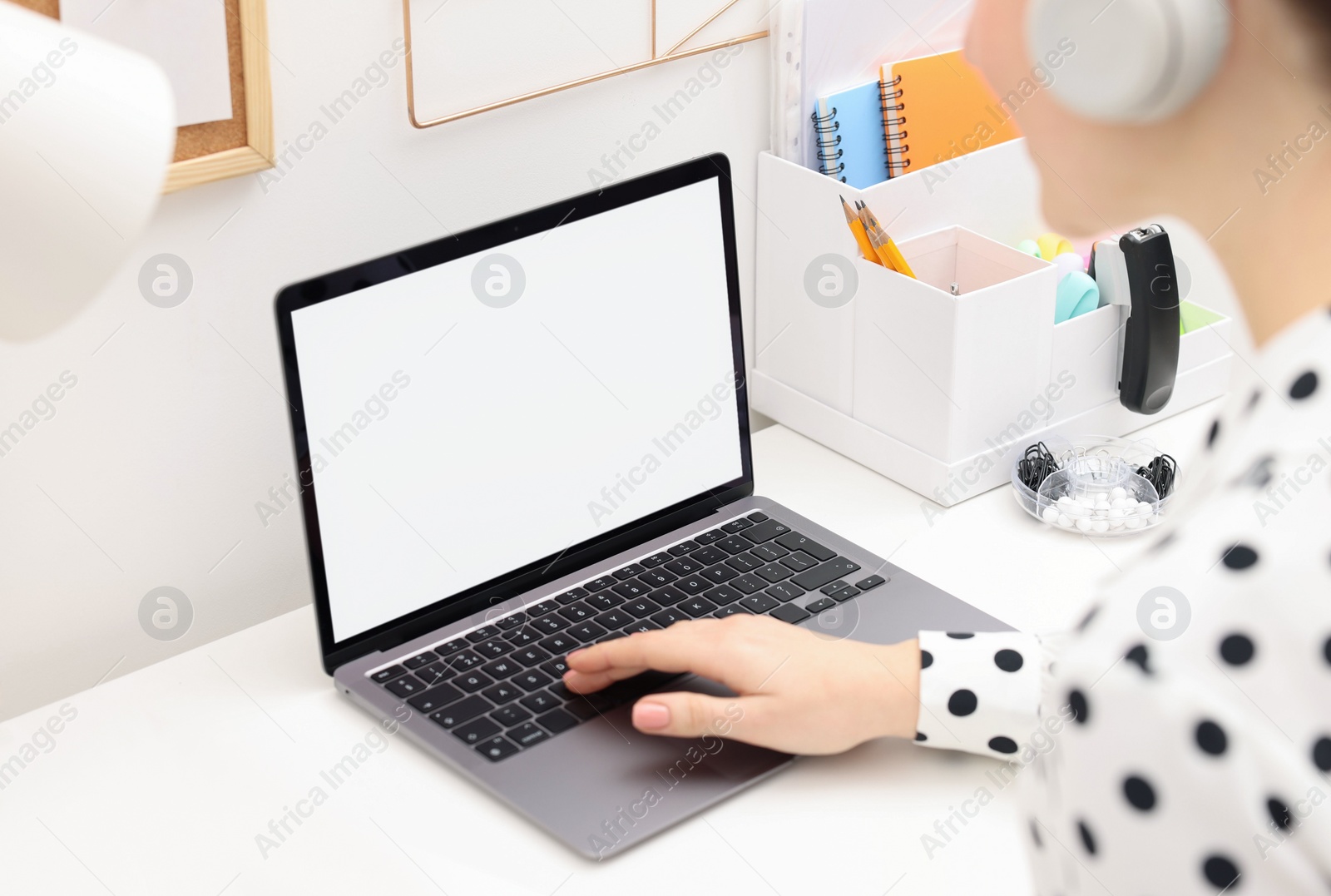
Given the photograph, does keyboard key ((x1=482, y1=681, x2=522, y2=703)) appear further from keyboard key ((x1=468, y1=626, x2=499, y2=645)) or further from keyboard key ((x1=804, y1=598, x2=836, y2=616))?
keyboard key ((x1=804, y1=598, x2=836, y2=616))

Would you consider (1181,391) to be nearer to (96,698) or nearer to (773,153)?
(773,153)

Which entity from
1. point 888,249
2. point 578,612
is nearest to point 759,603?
point 578,612

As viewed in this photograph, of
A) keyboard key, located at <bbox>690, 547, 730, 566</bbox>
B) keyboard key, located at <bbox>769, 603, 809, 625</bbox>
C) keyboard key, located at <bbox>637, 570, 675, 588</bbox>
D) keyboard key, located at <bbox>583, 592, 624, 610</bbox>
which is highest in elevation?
keyboard key, located at <bbox>583, 592, 624, 610</bbox>

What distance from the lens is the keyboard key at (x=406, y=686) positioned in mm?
860

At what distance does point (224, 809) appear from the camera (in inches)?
31.1

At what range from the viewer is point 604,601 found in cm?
94

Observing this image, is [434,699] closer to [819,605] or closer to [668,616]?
[668,616]

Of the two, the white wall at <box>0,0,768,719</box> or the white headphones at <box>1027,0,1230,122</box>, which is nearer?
the white headphones at <box>1027,0,1230,122</box>

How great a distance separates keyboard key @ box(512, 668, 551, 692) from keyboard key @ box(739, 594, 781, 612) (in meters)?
0.15

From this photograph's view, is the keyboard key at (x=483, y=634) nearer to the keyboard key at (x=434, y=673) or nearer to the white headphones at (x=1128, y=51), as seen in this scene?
the keyboard key at (x=434, y=673)

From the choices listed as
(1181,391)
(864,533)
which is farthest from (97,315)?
(1181,391)

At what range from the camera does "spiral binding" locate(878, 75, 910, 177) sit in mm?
1209

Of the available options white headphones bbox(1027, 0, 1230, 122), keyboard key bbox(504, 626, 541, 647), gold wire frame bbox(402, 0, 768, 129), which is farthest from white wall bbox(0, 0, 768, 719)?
white headphones bbox(1027, 0, 1230, 122)

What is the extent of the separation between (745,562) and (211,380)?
401 millimetres
